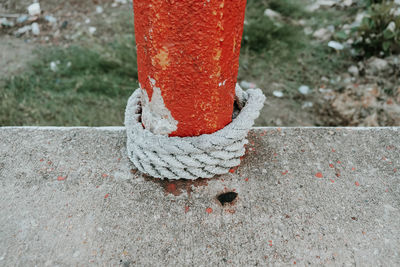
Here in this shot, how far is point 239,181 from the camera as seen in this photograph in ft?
4.04

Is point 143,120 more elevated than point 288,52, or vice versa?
point 143,120

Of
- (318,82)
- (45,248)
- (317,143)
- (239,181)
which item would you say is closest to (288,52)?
(318,82)

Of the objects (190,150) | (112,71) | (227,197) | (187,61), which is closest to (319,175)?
(227,197)

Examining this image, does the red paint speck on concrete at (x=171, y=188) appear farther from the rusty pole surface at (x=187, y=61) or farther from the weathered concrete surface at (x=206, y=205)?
the rusty pole surface at (x=187, y=61)

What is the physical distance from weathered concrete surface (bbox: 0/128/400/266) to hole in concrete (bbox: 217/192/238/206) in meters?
0.02

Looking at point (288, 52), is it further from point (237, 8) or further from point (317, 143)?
point (237, 8)

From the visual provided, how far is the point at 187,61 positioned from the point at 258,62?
1.79 meters

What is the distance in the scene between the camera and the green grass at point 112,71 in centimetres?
223

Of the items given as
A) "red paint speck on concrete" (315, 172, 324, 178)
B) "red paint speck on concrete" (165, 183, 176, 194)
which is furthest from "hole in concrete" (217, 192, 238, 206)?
"red paint speck on concrete" (315, 172, 324, 178)

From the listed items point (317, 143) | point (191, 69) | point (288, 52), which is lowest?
point (288, 52)

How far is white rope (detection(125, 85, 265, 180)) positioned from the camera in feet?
3.67

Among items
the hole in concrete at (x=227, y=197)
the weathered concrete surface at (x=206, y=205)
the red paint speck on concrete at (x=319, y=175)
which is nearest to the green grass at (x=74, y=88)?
the weathered concrete surface at (x=206, y=205)

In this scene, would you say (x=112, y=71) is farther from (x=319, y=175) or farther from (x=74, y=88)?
(x=319, y=175)

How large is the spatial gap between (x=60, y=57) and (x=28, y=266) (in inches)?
82.0
